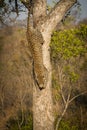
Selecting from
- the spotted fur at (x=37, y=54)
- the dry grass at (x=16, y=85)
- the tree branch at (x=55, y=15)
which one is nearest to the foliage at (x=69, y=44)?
the tree branch at (x=55, y=15)

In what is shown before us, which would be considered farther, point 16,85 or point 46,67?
point 16,85

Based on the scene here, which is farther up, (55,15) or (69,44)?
(55,15)

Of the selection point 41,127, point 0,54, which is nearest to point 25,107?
point 0,54

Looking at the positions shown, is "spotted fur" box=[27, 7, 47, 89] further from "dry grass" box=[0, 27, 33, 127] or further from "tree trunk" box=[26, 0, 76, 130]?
"dry grass" box=[0, 27, 33, 127]

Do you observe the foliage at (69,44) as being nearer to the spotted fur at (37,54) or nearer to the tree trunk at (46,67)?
the tree trunk at (46,67)

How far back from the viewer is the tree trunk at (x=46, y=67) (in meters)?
3.77

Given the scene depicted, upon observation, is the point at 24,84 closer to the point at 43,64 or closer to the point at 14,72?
the point at 14,72

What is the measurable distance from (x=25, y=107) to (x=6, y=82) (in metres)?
2.87

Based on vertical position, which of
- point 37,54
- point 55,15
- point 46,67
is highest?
point 55,15

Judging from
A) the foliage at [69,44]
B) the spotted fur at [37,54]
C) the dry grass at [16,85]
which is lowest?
the dry grass at [16,85]

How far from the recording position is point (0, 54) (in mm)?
19781

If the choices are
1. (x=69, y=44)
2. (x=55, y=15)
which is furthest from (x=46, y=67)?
(x=69, y=44)

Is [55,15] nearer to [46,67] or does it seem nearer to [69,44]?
[46,67]

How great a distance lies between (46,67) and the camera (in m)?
3.83
